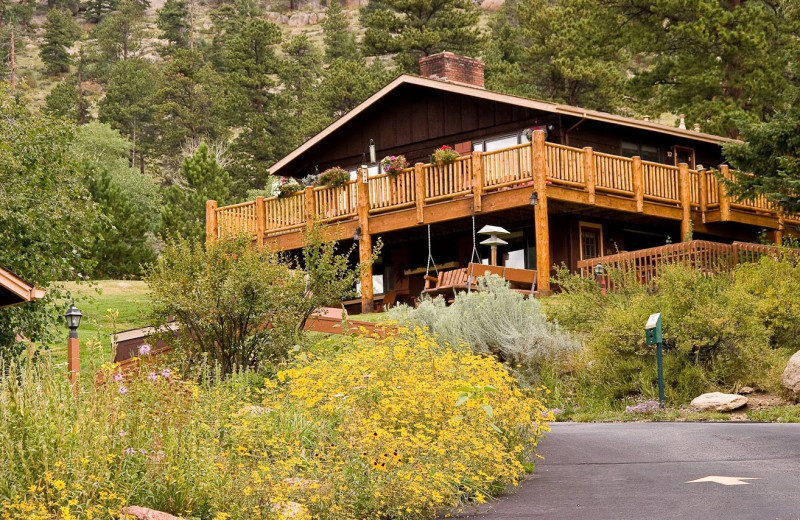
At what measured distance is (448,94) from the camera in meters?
31.8

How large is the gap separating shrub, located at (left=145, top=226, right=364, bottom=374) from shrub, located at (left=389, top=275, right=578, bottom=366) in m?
2.39

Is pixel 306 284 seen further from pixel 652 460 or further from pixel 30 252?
pixel 652 460

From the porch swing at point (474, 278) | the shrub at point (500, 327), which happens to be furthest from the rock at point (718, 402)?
the porch swing at point (474, 278)

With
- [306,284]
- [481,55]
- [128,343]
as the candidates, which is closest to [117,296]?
[128,343]

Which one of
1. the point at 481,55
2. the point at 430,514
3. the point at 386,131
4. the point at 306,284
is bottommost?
the point at 430,514

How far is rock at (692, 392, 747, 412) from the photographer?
16.1 metres

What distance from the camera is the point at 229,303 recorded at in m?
16.4

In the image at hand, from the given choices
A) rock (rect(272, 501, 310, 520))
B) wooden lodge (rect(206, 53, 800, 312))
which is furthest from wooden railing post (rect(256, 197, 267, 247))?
rock (rect(272, 501, 310, 520))

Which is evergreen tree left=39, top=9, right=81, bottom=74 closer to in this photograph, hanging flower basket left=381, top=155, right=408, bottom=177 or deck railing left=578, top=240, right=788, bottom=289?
hanging flower basket left=381, top=155, right=408, bottom=177

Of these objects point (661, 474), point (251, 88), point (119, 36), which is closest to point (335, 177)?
point (661, 474)

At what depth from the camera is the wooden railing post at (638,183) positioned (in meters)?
26.7

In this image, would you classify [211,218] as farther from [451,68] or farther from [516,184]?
[516,184]

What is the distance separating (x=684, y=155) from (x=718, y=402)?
17.4 m

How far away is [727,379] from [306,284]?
6.69m
